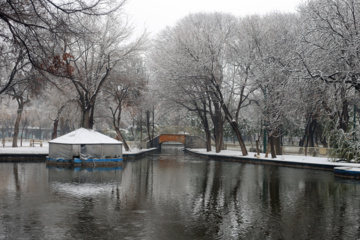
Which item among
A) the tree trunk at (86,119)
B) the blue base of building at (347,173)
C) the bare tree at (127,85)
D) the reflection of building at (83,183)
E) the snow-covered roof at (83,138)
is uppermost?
the bare tree at (127,85)

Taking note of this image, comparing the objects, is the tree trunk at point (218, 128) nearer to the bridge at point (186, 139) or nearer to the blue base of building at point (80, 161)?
the bridge at point (186, 139)

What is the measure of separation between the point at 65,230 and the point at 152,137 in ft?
161

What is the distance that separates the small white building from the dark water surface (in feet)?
25.1

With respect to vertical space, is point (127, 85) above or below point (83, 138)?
above

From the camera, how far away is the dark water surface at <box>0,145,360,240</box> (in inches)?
397

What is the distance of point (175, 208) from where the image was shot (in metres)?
13.3

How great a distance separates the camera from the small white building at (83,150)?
97.7ft

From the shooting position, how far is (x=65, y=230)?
9992 mm

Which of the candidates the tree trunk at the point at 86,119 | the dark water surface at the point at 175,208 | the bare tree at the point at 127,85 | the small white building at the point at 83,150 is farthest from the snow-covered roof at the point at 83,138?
the bare tree at the point at 127,85

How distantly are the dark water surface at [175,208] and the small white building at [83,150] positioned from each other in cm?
765

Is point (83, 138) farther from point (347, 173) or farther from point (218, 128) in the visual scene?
point (218, 128)

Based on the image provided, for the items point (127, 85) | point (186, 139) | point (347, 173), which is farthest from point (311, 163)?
point (186, 139)

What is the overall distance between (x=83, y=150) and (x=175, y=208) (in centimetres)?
1833

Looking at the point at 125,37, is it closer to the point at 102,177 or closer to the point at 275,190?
the point at 102,177
